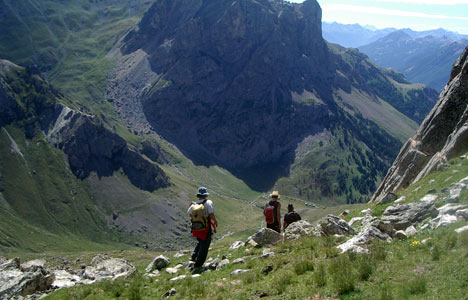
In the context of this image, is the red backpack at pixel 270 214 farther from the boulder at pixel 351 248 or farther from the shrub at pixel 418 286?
the shrub at pixel 418 286

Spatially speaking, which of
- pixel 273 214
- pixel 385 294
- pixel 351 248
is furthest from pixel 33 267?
pixel 385 294

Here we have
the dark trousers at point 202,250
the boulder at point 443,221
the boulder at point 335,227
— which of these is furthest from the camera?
the dark trousers at point 202,250

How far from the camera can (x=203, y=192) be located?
82.7ft

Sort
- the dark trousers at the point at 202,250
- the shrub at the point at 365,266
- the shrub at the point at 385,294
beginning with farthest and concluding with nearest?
the dark trousers at the point at 202,250 < the shrub at the point at 365,266 < the shrub at the point at 385,294

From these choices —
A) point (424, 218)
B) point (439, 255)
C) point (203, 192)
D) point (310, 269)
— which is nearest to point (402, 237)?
point (424, 218)

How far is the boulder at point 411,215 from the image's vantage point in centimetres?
2372

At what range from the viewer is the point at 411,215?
961 inches

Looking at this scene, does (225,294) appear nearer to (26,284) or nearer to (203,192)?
(203,192)

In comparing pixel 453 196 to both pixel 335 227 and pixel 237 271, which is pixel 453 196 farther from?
pixel 237 271

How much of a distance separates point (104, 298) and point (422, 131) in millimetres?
44735

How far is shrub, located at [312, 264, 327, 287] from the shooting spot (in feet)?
51.6

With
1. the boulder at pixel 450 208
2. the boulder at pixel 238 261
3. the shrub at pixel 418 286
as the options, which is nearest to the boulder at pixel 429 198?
the boulder at pixel 450 208

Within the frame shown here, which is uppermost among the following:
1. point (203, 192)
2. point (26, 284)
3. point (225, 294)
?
point (203, 192)

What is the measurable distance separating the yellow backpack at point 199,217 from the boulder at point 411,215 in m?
12.4
